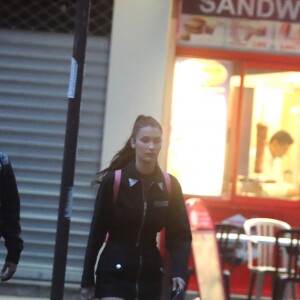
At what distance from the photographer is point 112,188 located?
5383mm

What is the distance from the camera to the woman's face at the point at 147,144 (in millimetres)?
5406

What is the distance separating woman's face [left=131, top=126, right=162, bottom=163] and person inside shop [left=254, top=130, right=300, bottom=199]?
15.7 feet

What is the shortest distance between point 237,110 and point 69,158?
514 centimetres

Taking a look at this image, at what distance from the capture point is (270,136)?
33.1 feet

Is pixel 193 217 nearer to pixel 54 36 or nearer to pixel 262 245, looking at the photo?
pixel 262 245

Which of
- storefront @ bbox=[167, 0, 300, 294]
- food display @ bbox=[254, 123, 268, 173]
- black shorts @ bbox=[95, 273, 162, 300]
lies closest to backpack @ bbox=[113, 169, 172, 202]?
black shorts @ bbox=[95, 273, 162, 300]

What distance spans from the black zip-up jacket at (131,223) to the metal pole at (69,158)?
330mm

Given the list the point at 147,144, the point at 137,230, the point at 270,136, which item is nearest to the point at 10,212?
the point at 137,230

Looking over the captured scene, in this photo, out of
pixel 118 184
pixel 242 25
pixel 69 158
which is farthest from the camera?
pixel 242 25

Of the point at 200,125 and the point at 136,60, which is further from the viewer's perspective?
the point at 200,125

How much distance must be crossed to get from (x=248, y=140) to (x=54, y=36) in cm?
244

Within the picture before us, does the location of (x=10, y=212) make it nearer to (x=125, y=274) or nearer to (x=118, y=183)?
(x=118, y=183)

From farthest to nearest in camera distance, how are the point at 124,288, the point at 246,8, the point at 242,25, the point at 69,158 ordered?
1. the point at 242,25
2. the point at 246,8
3. the point at 124,288
4. the point at 69,158

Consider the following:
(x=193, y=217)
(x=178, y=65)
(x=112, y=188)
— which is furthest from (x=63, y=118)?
(x=112, y=188)
